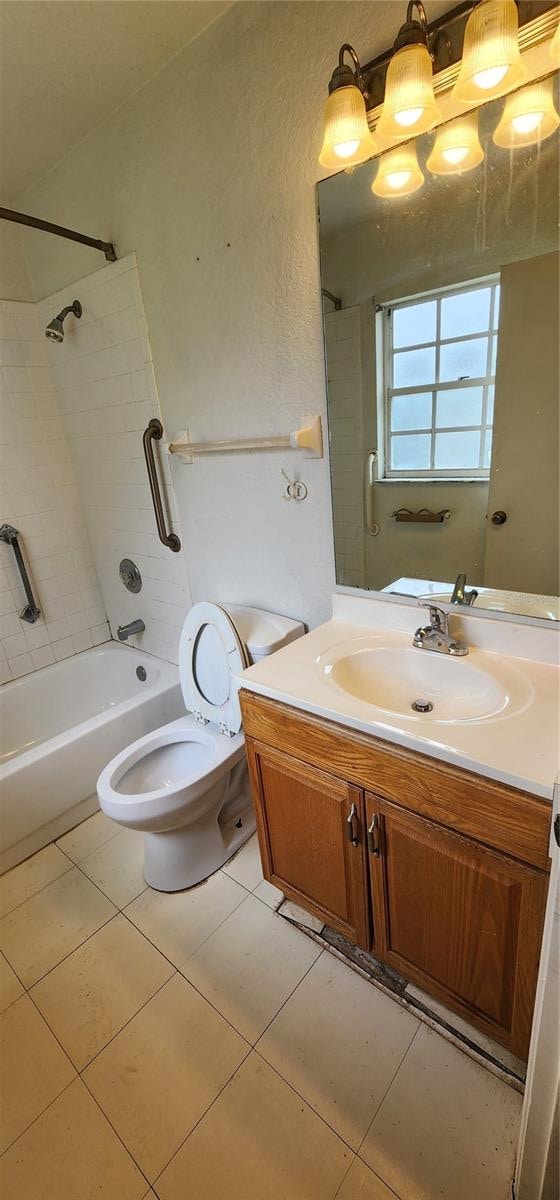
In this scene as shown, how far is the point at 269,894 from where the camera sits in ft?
4.98

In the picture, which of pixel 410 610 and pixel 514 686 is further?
pixel 410 610

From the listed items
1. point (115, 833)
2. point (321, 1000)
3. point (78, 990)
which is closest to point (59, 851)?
point (115, 833)

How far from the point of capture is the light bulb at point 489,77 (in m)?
0.84

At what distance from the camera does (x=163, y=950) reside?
1.39 meters

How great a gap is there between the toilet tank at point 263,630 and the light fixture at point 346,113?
118cm

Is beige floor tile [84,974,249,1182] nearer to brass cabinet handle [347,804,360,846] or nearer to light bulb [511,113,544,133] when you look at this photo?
brass cabinet handle [347,804,360,846]

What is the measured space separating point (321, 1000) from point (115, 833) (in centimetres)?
97

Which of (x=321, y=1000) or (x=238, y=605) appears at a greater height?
(x=238, y=605)

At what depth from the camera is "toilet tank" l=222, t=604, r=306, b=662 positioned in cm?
149

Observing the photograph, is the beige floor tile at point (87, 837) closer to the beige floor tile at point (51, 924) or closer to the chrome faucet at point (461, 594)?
the beige floor tile at point (51, 924)

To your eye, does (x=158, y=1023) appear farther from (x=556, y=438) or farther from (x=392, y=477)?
(x=556, y=438)

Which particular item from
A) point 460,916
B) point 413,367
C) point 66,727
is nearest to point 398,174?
point 413,367

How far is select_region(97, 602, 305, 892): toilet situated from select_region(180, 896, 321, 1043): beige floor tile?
228mm

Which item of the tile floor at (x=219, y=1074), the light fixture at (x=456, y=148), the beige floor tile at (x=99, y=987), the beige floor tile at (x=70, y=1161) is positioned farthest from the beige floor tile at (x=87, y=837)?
the light fixture at (x=456, y=148)
